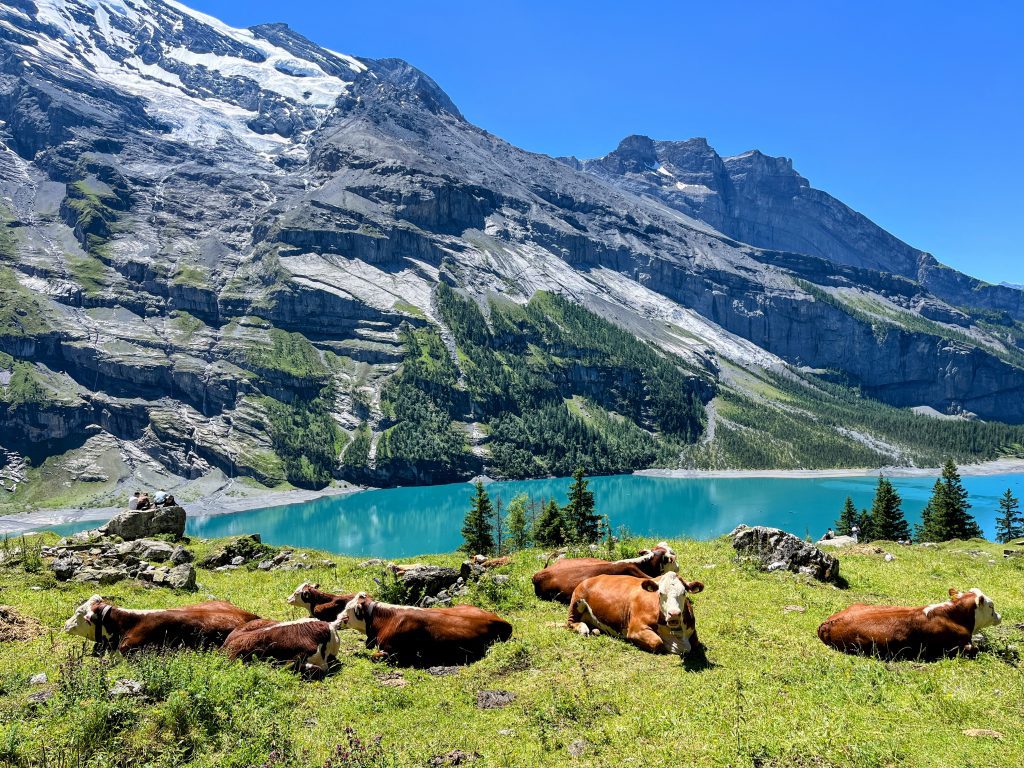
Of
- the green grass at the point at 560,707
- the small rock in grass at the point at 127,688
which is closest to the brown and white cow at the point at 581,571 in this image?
the green grass at the point at 560,707

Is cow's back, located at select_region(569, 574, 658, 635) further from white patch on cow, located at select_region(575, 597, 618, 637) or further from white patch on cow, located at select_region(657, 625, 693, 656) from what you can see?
white patch on cow, located at select_region(657, 625, 693, 656)

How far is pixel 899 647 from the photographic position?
10711 millimetres

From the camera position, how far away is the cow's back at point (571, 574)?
49.4ft

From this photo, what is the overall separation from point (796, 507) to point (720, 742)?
562ft

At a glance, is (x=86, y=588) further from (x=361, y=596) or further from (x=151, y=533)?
(x=151, y=533)

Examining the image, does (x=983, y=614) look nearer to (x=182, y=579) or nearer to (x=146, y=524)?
(x=182, y=579)

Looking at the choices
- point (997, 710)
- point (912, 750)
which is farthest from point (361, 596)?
point (997, 710)

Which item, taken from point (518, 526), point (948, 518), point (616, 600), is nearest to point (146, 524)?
point (616, 600)

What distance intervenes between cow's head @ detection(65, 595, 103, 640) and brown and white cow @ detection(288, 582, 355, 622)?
3.83 m

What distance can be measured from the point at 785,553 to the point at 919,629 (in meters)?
6.90

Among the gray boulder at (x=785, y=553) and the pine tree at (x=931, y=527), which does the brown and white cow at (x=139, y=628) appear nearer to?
the gray boulder at (x=785, y=553)

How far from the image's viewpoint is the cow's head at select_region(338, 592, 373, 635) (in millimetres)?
12266

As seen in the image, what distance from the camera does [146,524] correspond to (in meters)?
25.3

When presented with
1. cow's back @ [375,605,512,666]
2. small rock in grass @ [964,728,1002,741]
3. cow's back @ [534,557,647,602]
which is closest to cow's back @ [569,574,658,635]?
cow's back @ [534,557,647,602]
